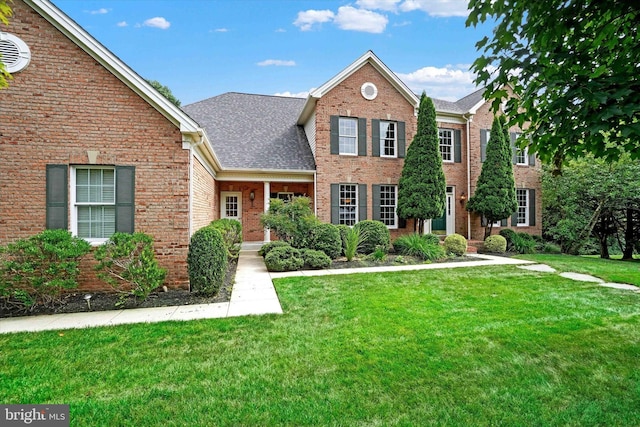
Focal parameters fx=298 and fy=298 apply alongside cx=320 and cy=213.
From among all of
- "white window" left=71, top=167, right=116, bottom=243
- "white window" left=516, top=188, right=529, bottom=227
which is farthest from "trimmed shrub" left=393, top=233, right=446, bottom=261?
"white window" left=71, top=167, right=116, bottom=243

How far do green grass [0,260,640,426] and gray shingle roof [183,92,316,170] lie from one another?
8.76 m

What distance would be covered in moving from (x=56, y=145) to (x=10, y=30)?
2298mm

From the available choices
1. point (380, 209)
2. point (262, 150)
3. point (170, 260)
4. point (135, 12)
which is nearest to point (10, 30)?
point (170, 260)

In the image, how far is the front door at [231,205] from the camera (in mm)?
14070

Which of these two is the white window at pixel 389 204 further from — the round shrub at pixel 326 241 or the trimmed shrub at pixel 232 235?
the trimmed shrub at pixel 232 235

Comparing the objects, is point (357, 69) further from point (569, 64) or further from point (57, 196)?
point (57, 196)

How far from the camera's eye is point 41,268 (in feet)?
17.6

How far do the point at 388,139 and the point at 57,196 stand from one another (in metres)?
11.8

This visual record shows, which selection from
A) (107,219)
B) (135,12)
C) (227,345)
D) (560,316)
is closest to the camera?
(227,345)

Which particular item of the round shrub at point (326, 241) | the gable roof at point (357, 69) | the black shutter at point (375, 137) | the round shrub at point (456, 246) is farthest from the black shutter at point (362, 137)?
the round shrub at point (456, 246)

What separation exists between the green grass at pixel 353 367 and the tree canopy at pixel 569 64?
7.81 ft

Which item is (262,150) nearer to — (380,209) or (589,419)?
(380,209)

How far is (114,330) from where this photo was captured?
14.3ft

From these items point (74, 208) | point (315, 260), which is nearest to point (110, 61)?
point (74, 208)
